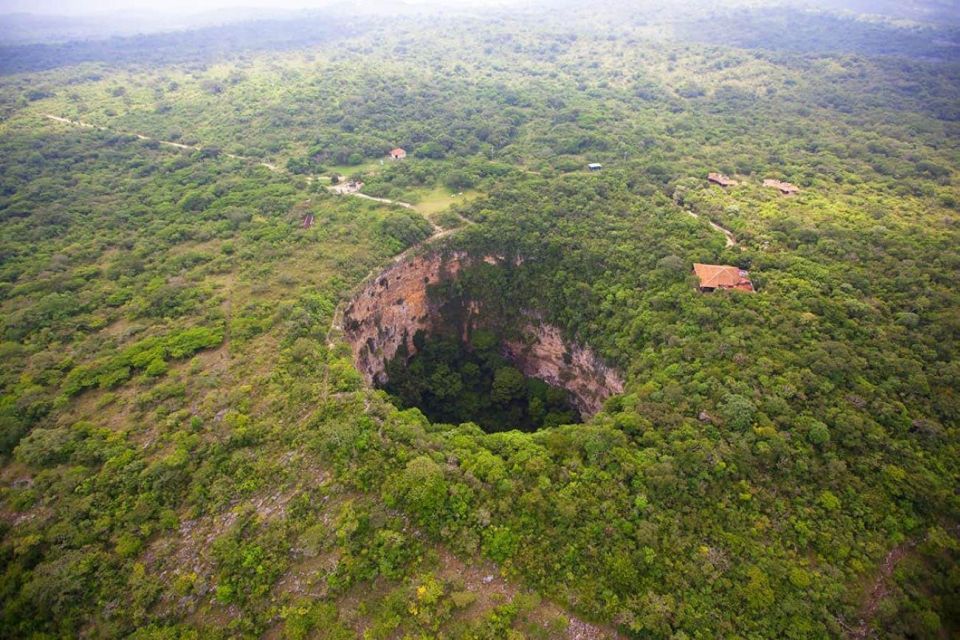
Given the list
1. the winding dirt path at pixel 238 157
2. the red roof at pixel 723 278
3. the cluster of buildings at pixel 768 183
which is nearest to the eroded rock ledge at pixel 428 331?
the winding dirt path at pixel 238 157

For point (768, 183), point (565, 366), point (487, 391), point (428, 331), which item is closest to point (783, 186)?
point (768, 183)

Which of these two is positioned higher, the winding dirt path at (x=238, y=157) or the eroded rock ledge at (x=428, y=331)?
the winding dirt path at (x=238, y=157)

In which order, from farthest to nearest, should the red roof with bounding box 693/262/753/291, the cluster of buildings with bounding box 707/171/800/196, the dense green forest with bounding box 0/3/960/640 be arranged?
the cluster of buildings with bounding box 707/171/800/196 < the red roof with bounding box 693/262/753/291 < the dense green forest with bounding box 0/3/960/640

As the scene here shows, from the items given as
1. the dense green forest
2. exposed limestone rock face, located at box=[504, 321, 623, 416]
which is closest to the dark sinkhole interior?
the dense green forest

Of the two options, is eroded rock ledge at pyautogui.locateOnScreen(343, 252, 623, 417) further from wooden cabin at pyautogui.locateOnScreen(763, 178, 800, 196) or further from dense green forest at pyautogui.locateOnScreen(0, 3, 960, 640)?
wooden cabin at pyautogui.locateOnScreen(763, 178, 800, 196)

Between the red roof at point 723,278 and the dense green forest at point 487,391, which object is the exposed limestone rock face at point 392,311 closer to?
the dense green forest at point 487,391
